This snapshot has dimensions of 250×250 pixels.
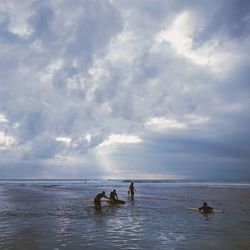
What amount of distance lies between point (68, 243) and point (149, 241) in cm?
406

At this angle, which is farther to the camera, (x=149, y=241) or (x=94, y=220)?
(x=94, y=220)

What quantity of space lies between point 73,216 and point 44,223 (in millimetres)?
3619

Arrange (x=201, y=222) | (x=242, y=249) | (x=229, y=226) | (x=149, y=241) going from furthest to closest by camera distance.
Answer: (x=201, y=222), (x=229, y=226), (x=149, y=241), (x=242, y=249)

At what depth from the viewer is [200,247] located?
13680 millimetres

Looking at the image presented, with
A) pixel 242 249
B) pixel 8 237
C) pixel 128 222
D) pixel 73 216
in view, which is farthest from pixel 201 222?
pixel 8 237

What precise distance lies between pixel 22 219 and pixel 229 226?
14.7m

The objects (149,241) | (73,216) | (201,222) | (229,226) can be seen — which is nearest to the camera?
(149,241)

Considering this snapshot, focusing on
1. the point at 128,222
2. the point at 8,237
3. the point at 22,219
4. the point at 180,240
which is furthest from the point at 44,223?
the point at 180,240

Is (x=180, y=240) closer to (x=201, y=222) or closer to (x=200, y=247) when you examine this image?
(x=200, y=247)

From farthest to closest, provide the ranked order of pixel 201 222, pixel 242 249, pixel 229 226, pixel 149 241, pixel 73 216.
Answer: pixel 73 216
pixel 201 222
pixel 229 226
pixel 149 241
pixel 242 249

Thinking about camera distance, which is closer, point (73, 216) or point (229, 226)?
point (229, 226)

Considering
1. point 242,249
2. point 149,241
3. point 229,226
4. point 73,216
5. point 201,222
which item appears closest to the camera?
point 242,249

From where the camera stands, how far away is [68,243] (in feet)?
46.0

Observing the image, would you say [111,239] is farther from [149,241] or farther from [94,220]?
[94,220]
